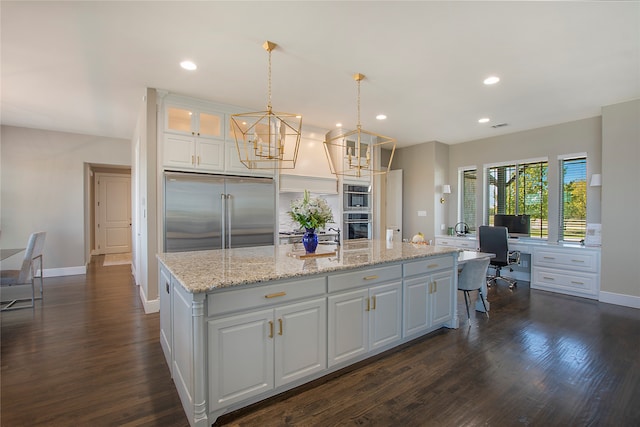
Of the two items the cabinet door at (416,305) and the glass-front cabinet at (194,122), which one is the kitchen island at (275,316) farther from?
the glass-front cabinet at (194,122)

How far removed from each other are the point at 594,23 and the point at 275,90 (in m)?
3.13

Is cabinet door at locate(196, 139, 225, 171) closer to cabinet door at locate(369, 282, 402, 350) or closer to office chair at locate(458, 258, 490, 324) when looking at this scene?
cabinet door at locate(369, 282, 402, 350)

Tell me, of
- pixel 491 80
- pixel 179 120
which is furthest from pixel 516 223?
pixel 179 120

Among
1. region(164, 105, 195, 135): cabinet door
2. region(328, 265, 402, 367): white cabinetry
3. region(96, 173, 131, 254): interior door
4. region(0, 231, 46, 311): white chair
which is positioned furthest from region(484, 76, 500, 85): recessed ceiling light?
region(96, 173, 131, 254): interior door

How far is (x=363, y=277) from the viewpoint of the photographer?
7.85 feet

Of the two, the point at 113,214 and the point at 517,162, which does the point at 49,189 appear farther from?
the point at 517,162

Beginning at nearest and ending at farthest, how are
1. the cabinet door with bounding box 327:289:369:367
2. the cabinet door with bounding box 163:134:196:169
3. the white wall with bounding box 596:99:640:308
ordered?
the cabinet door with bounding box 327:289:369:367
the cabinet door with bounding box 163:134:196:169
the white wall with bounding box 596:99:640:308

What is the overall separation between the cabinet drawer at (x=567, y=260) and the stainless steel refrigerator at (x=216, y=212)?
14.8 ft

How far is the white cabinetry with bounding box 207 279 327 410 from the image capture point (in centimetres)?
175

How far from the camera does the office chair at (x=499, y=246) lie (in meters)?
4.89

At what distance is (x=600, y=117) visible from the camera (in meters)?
4.65

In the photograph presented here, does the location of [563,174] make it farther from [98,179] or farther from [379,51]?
[98,179]

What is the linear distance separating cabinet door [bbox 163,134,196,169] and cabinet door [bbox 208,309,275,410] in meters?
2.85

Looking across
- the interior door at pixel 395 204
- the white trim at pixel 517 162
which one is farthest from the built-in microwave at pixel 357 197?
the white trim at pixel 517 162
